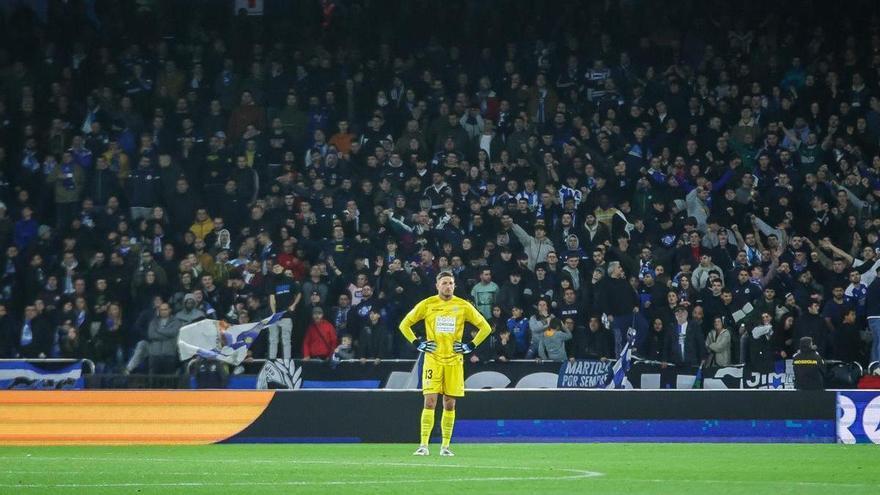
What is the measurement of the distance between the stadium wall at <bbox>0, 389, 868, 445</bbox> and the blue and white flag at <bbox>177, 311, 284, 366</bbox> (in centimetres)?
348

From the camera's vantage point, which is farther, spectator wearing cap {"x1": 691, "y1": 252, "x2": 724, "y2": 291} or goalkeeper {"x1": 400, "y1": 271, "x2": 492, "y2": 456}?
spectator wearing cap {"x1": 691, "y1": 252, "x2": 724, "y2": 291}

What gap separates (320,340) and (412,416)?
4211 mm

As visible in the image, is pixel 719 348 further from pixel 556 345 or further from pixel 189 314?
pixel 189 314

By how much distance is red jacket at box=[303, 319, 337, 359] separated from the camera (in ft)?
76.0

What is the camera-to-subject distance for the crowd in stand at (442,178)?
2311 centimetres

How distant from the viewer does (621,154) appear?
25984 millimetres

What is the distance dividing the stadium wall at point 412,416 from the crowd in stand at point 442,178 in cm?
229

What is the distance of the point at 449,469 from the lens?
1379cm

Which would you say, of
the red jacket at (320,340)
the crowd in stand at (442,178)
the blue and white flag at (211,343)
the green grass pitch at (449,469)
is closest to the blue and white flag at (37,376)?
the crowd in stand at (442,178)

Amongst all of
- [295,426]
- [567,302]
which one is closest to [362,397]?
[295,426]

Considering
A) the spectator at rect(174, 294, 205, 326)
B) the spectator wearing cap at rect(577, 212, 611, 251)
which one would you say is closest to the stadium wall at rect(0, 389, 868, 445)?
the spectator at rect(174, 294, 205, 326)

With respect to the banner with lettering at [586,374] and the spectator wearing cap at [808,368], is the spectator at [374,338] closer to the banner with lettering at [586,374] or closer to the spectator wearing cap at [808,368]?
the banner with lettering at [586,374]

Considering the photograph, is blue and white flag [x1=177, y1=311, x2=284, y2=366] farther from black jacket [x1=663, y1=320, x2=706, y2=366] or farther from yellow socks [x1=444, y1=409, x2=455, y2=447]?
yellow socks [x1=444, y1=409, x2=455, y2=447]

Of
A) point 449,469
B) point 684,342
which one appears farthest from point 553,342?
point 449,469
